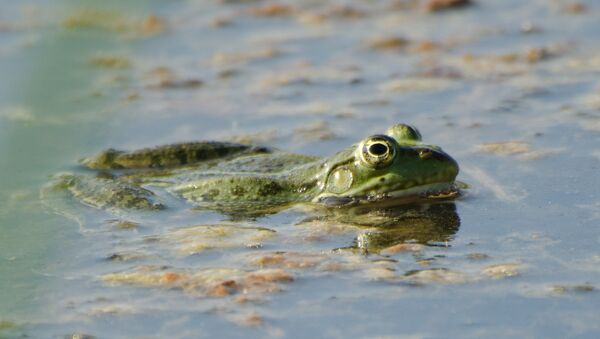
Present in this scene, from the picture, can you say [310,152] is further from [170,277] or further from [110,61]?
[110,61]

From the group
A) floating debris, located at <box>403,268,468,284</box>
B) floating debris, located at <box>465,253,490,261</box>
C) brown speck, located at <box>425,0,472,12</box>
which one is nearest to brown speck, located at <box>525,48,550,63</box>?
brown speck, located at <box>425,0,472,12</box>

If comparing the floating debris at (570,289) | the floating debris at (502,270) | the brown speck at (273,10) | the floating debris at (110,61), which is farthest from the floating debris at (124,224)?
the brown speck at (273,10)

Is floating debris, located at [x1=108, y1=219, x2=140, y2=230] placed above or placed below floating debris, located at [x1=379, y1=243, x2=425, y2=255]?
above

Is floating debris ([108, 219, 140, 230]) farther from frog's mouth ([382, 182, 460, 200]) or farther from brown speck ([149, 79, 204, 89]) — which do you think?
brown speck ([149, 79, 204, 89])

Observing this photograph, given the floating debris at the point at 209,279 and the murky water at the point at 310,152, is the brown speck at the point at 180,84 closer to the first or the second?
the murky water at the point at 310,152

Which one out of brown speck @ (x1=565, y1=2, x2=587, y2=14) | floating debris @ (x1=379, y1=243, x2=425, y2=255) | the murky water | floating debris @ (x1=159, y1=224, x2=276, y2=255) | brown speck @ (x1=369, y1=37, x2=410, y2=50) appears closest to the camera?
the murky water

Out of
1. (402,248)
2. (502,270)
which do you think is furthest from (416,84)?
(502,270)

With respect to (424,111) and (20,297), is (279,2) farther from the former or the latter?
(20,297)
